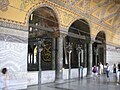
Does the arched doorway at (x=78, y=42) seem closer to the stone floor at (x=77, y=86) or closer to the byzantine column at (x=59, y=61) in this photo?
the byzantine column at (x=59, y=61)

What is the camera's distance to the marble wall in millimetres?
8760

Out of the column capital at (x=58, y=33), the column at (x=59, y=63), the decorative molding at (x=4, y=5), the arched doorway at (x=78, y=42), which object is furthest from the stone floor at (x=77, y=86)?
the decorative molding at (x=4, y=5)

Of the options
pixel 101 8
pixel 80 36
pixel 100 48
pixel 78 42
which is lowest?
pixel 100 48

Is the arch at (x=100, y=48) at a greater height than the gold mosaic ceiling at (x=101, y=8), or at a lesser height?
lesser

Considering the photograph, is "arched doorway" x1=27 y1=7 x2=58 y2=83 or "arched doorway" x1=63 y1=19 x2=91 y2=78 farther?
"arched doorway" x1=63 y1=19 x2=91 y2=78

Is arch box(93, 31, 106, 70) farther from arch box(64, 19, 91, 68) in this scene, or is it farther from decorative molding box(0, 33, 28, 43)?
decorative molding box(0, 33, 28, 43)

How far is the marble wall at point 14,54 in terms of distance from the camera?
8760 mm

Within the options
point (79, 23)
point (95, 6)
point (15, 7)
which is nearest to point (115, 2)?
point (95, 6)

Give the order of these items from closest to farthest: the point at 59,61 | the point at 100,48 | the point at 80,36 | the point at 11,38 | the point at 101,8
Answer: the point at 11,38 < the point at 59,61 < the point at 80,36 < the point at 101,8 < the point at 100,48

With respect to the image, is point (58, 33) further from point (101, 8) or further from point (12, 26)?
point (101, 8)

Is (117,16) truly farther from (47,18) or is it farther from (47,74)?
(47,74)

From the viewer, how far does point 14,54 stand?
923cm

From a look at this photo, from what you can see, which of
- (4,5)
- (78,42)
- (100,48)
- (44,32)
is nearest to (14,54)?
(4,5)

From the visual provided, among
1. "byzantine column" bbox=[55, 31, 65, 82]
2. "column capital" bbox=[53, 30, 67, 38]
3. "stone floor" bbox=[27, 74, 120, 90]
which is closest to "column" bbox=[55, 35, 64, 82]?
"byzantine column" bbox=[55, 31, 65, 82]
